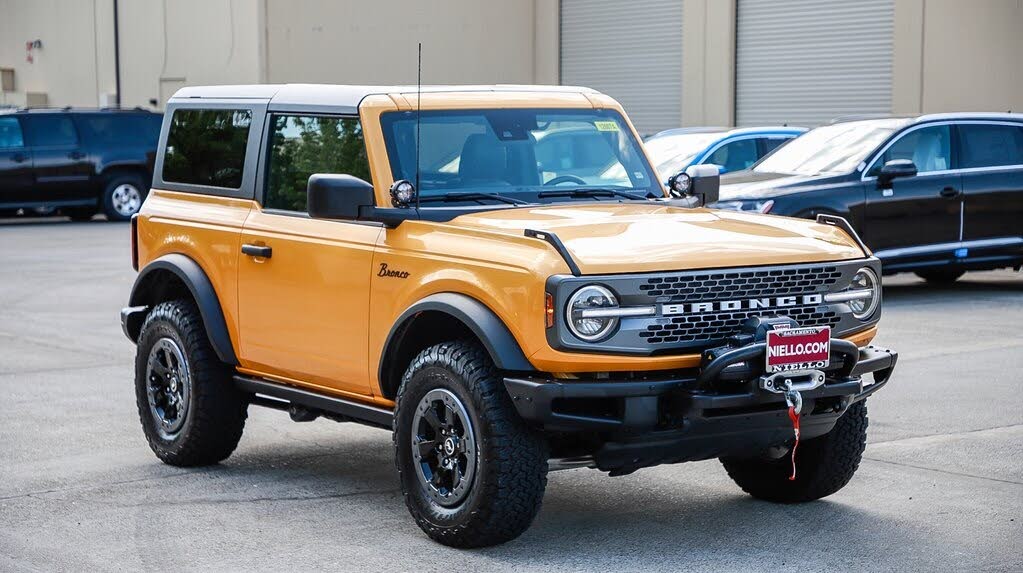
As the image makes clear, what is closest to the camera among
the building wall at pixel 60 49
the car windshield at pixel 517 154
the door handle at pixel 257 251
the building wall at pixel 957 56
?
the car windshield at pixel 517 154

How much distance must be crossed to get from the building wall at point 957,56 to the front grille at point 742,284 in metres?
19.3

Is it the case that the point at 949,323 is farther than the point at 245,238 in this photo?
Yes

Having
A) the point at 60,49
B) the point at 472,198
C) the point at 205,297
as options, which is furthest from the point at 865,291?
the point at 60,49

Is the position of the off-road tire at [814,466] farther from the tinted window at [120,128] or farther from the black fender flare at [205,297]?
the tinted window at [120,128]

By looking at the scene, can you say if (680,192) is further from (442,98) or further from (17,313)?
(17,313)

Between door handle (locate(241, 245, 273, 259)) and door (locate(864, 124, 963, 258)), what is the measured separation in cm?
845

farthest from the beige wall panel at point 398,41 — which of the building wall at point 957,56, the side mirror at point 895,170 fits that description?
the side mirror at point 895,170

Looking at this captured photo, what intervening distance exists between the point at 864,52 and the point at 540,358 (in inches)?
875

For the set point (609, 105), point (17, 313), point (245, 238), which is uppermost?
point (609, 105)

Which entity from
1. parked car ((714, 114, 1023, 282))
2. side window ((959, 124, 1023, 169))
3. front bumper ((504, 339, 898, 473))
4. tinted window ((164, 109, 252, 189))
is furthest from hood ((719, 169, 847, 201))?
front bumper ((504, 339, 898, 473))

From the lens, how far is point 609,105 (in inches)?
296

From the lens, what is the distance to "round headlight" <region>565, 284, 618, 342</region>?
565cm

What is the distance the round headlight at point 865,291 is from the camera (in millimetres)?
6363

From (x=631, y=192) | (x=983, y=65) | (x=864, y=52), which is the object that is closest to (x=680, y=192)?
(x=631, y=192)
